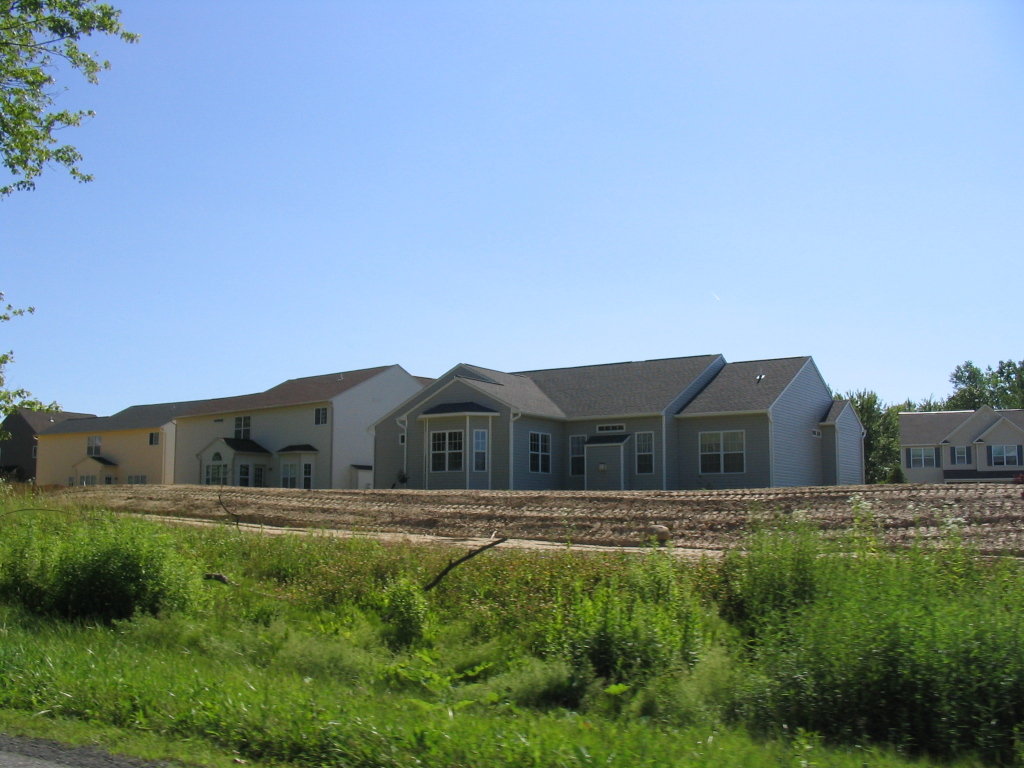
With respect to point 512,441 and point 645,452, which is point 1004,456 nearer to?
point 645,452

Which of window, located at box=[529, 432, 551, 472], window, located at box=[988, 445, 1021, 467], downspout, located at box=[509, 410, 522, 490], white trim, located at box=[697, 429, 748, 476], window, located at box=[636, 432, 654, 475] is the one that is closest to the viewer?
white trim, located at box=[697, 429, 748, 476]

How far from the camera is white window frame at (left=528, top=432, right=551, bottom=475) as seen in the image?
32.0 metres

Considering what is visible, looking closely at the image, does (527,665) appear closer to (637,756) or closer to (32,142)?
(637,756)

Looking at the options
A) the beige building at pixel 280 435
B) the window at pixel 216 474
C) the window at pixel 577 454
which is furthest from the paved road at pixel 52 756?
the window at pixel 216 474

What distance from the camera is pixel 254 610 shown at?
473 inches

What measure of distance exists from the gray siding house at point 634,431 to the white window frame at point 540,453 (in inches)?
1.9

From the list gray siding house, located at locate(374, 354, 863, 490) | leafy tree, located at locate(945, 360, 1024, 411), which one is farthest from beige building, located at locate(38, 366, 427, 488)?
leafy tree, located at locate(945, 360, 1024, 411)

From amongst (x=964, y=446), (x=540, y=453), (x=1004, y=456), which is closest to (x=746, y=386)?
(x=540, y=453)

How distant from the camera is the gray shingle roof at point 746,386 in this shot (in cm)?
3067

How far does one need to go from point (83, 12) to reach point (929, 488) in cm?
1869

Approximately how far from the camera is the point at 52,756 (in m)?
6.73

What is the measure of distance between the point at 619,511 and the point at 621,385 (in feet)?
57.4

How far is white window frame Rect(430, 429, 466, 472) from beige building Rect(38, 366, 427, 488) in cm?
540

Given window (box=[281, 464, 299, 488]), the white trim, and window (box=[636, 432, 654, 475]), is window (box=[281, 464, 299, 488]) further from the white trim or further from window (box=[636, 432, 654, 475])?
the white trim
